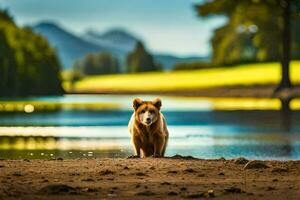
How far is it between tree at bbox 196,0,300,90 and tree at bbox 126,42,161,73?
2481cm

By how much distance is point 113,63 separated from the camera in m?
176

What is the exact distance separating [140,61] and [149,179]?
13722 centimetres

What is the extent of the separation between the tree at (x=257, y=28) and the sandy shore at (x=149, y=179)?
47.7 metres

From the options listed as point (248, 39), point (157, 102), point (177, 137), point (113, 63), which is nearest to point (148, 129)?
point (157, 102)

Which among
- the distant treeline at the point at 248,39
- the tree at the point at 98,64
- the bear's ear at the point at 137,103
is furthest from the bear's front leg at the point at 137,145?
the tree at the point at 98,64

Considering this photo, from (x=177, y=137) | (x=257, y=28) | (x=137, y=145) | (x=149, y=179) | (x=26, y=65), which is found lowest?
(x=149, y=179)

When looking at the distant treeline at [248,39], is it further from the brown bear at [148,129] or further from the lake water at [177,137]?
the brown bear at [148,129]

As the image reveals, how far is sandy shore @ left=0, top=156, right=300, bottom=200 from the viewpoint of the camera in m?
10.9

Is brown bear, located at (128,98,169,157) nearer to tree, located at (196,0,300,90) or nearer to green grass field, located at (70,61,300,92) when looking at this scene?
tree, located at (196,0,300,90)

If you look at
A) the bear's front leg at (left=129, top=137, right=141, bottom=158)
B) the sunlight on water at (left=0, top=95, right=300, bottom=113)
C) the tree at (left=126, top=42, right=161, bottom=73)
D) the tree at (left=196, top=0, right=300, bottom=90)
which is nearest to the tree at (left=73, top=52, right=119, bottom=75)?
the tree at (left=126, top=42, right=161, bottom=73)

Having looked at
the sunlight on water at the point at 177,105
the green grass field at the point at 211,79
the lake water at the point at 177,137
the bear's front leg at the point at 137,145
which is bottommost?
the bear's front leg at the point at 137,145

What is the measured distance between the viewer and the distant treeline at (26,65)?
308 ft

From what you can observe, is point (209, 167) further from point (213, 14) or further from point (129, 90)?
point (129, 90)

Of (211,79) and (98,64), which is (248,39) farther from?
(98,64)
